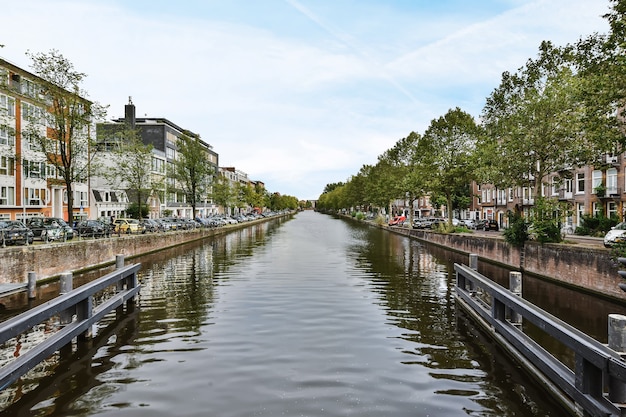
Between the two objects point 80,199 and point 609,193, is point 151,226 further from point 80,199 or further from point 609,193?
point 609,193

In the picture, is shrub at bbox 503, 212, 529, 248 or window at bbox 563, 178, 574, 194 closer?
shrub at bbox 503, 212, 529, 248

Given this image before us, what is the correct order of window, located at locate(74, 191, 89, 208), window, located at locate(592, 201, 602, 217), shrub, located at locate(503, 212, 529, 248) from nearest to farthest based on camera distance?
shrub, located at locate(503, 212, 529, 248), window, located at locate(592, 201, 602, 217), window, located at locate(74, 191, 89, 208)

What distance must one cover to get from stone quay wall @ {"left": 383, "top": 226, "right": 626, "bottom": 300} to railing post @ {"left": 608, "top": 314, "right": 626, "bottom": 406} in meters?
10.5

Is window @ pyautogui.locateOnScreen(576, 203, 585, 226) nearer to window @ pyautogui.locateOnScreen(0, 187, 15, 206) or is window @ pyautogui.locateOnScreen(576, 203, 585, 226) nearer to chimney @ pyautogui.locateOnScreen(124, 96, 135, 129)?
A: window @ pyautogui.locateOnScreen(0, 187, 15, 206)

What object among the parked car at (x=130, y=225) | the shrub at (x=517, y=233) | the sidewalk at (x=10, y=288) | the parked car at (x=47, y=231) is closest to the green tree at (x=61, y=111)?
the parked car at (x=47, y=231)

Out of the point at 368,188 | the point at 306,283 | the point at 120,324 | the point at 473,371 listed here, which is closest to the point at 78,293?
the point at 120,324

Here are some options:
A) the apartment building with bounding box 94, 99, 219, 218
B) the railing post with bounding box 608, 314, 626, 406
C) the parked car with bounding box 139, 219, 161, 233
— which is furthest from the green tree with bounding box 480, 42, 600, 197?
the apartment building with bounding box 94, 99, 219, 218

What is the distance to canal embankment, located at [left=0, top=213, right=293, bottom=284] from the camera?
20.3 metres

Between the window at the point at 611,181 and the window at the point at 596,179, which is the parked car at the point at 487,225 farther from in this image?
the window at the point at 611,181

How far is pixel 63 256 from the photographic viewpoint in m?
23.9

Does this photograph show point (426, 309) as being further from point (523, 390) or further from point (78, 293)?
point (78, 293)

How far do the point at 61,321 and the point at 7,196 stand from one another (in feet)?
150

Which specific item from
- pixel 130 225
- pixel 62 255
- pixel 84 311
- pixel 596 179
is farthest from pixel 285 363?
pixel 596 179

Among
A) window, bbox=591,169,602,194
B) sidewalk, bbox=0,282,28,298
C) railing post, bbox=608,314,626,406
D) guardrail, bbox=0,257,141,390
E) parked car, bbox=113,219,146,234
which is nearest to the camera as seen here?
railing post, bbox=608,314,626,406
